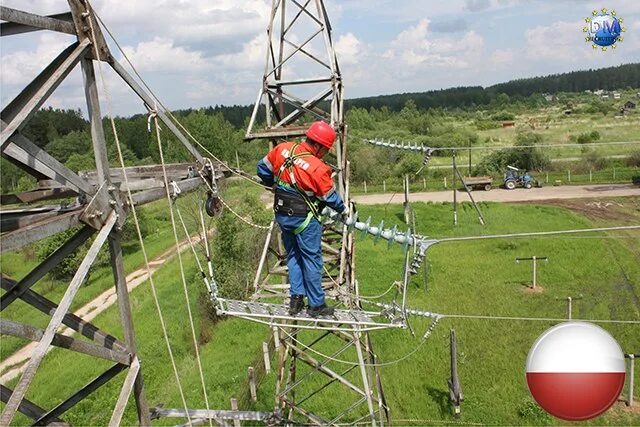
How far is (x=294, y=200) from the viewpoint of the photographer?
534 cm

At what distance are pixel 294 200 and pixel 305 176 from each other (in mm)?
281

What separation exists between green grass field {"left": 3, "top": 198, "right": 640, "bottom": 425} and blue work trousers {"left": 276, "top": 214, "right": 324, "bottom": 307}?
5.75 metres

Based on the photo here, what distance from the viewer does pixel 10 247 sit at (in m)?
3.53

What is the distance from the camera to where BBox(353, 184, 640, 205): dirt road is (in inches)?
1162

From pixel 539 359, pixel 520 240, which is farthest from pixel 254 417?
pixel 520 240

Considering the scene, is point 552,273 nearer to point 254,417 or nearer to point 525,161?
point 254,417

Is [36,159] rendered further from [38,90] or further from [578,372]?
[578,372]

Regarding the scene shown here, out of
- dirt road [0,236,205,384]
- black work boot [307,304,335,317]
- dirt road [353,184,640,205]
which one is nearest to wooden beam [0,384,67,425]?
black work boot [307,304,335,317]

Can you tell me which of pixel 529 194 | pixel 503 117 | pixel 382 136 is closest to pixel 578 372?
pixel 529 194

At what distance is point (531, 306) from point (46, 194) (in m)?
12.9

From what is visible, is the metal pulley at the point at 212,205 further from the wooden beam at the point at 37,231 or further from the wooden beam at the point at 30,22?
the wooden beam at the point at 30,22

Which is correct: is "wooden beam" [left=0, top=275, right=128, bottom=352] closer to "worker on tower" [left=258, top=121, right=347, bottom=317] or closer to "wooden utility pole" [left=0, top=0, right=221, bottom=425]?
"wooden utility pole" [left=0, top=0, right=221, bottom=425]

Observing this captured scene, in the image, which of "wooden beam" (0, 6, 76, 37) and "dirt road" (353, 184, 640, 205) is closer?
"wooden beam" (0, 6, 76, 37)

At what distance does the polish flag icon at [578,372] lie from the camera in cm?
373
